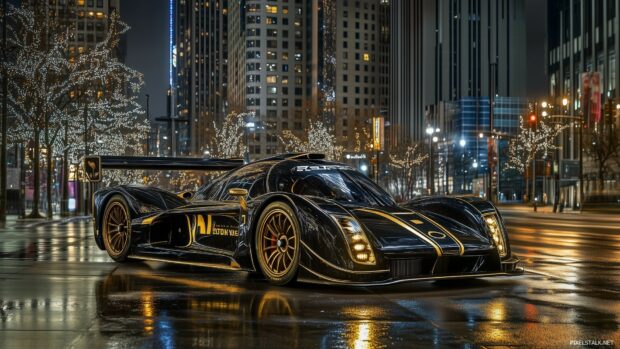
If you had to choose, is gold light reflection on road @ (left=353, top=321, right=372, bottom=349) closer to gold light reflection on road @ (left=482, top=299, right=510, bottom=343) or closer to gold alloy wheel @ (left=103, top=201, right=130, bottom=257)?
gold light reflection on road @ (left=482, top=299, right=510, bottom=343)

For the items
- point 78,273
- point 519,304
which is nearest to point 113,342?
point 519,304

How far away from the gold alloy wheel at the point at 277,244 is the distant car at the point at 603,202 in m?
48.0

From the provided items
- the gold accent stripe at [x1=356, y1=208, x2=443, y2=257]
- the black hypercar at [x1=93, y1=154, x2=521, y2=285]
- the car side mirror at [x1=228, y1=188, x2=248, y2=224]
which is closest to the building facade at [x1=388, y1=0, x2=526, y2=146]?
the black hypercar at [x1=93, y1=154, x2=521, y2=285]

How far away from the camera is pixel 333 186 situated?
9.71 metres

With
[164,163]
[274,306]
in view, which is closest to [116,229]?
[164,163]

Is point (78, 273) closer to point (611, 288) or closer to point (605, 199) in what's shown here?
point (611, 288)

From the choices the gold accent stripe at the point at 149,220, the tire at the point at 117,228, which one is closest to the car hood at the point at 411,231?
the gold accent stripe at the point at 149,220

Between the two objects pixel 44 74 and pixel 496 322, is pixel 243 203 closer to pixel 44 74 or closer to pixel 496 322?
pixel 496 322

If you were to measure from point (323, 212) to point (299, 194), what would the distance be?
1119 millimetres

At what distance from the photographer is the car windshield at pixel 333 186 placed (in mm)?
9609

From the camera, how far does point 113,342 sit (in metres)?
5.52

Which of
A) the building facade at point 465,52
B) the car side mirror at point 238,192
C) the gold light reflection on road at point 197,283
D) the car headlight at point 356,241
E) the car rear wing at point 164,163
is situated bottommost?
the gold light reflection on road at point 197,283

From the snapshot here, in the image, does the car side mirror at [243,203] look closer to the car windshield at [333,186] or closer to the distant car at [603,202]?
the car windshield at [333,186]

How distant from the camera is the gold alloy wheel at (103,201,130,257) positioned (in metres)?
11.9
